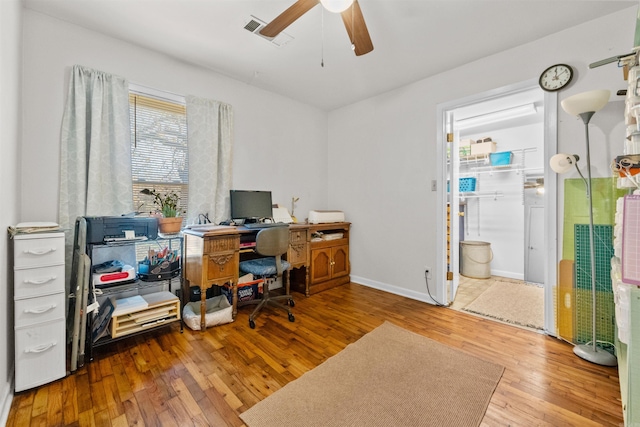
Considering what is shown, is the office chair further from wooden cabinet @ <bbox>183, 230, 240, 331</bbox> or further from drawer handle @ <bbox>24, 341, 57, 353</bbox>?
drawer handle @ <bbox>24, 341, 57, 353</bbox>

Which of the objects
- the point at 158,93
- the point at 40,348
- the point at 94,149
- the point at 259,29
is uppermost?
the point at 259,29

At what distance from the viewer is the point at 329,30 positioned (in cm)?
214

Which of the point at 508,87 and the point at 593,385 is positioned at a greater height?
the point at 508,87

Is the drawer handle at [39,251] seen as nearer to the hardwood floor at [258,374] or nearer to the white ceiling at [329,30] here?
the hardwood floor at [258,374]

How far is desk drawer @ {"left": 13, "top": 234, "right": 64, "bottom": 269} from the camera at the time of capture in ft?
4.99

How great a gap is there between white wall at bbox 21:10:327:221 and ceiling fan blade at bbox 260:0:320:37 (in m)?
1.47

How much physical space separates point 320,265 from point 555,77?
9.80ft

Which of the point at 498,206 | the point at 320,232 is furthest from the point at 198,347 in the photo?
the point at 498,206

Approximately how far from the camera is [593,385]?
5.27ft

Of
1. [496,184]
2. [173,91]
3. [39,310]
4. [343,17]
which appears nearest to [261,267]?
[39,310]

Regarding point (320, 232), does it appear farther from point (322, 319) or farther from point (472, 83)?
point (472, 83)

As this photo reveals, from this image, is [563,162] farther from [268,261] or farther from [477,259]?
[268,261]

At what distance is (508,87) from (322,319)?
2.87 metres

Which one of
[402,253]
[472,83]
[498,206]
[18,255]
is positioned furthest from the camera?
[498,206]
